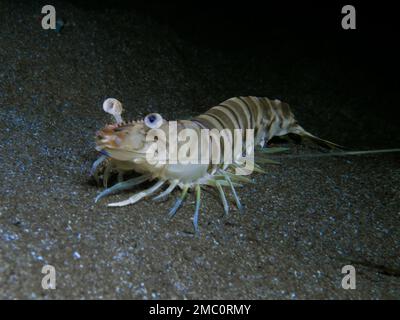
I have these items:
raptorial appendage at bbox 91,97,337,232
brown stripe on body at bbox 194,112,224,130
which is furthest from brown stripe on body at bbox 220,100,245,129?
brown stripe on body at bbox 194,112,224,130

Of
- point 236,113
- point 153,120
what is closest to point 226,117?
point 236,113

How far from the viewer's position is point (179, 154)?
341 cm

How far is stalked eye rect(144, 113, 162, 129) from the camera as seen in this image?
307cm

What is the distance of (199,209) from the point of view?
3.33 meters

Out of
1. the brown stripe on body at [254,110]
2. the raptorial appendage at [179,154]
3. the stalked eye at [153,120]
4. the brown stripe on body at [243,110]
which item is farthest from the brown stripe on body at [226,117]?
the stalked eye at [153,120]

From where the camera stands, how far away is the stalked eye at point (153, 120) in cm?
307

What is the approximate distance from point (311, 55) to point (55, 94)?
16.5 feet

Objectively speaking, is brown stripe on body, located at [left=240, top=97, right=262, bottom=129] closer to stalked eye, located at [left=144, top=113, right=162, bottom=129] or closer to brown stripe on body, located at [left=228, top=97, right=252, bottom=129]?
brown stripe on body, located at [left=228, top=97, right=252, bottom=129]

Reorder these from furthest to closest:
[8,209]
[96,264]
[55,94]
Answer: [55,94]
[8,209]
[96,264]

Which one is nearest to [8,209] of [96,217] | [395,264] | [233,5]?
[96,217]

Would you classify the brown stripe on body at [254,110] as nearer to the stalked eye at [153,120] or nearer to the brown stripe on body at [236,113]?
the brown stripe on body at [236,113]

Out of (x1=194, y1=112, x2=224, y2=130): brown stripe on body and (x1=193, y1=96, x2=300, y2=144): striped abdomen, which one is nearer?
(x1=194, y1=112, x2=224, y2=130): brown stripe on body

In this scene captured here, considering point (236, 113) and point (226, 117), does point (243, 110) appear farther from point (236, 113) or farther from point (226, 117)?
point (226, 117)

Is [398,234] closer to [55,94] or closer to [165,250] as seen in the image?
[165,250]
